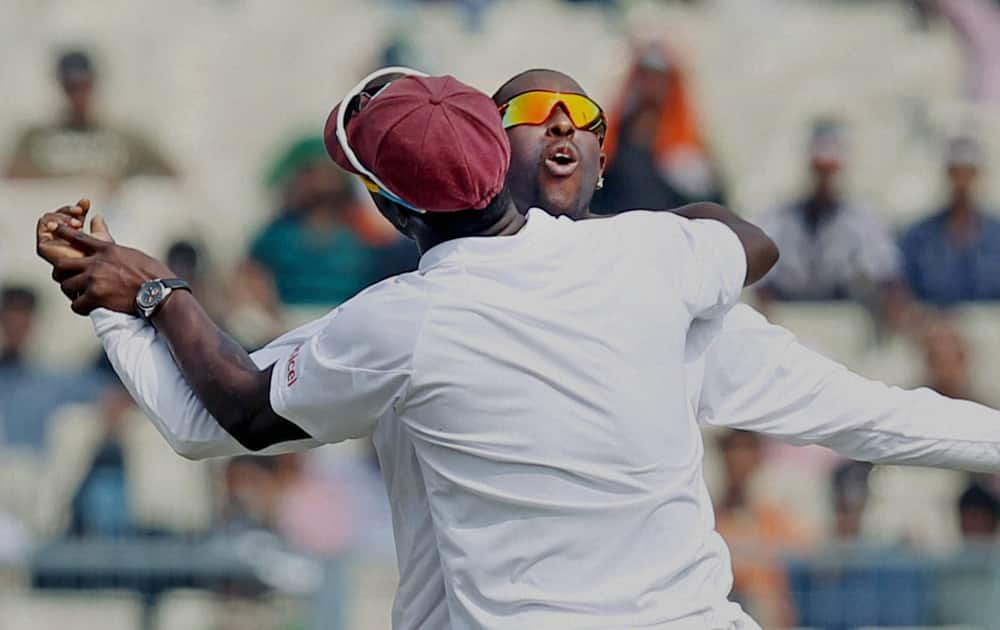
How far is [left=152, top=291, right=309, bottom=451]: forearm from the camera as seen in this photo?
318cm

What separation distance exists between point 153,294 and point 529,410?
718 mm

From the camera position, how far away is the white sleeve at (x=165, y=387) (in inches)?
128

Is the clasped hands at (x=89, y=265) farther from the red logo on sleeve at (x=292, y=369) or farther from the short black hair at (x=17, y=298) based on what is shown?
the short black hair at (x=17, y=298)

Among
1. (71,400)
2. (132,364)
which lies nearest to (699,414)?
(132,364)

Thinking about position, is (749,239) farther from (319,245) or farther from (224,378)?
(319,245)

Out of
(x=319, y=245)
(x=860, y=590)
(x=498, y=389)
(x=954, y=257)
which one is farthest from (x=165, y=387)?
(x=954, y=257)

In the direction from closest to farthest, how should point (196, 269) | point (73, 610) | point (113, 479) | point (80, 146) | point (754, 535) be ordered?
point (73, 610) < point (754, 535) < point (113, 479) < point (196, 269) < point (80, 146)

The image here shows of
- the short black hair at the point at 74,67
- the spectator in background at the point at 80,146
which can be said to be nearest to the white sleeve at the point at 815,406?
the spectator in background at the point at 80,146

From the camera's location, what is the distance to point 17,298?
9461 mm

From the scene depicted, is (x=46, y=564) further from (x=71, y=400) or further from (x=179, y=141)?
(x=179, y=141)

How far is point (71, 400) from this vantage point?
356 inches

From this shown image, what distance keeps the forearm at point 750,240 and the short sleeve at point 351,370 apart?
681mm

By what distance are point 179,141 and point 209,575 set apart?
147 inches

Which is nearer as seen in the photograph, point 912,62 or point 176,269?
point 176,269
